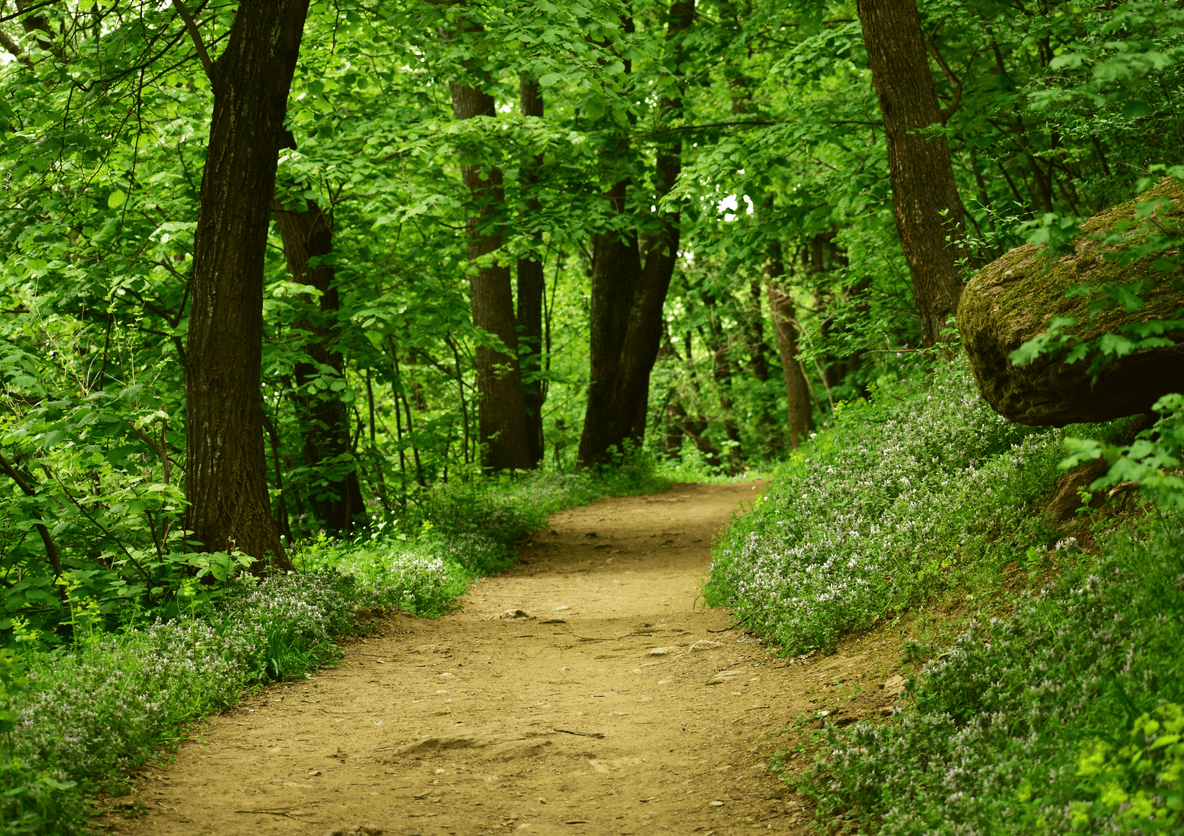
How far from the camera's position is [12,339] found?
8.41 m

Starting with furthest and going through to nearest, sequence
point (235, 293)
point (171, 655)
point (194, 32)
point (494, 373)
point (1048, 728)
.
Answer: point (494, 373) < point (194, 32) < point (235, 293) < point (171, 655) < point (1048, 728)

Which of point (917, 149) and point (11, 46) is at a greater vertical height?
point (11, 46)

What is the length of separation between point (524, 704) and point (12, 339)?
618 centimetres

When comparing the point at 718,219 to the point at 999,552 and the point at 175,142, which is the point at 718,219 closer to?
the point at 175,142

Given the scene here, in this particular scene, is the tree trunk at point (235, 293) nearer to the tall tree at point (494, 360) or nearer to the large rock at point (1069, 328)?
the large rock at point (1069, 328)

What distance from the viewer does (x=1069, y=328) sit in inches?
185

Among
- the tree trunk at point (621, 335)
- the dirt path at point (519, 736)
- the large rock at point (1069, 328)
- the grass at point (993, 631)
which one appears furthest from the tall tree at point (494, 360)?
the large rock at point (1069, 328)

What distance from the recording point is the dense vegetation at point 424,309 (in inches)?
169

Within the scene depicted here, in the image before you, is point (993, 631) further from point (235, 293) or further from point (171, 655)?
point (235, 293)

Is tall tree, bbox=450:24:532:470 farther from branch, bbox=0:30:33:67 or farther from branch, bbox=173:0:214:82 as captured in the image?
branch, bbox=173:0:214:82

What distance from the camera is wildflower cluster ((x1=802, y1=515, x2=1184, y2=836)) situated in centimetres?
301

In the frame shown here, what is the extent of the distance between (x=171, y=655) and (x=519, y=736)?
7.69ft

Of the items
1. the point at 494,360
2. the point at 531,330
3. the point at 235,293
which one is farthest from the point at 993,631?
the point at 531,330

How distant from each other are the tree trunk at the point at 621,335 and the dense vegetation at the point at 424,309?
3.13 meters
